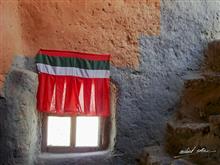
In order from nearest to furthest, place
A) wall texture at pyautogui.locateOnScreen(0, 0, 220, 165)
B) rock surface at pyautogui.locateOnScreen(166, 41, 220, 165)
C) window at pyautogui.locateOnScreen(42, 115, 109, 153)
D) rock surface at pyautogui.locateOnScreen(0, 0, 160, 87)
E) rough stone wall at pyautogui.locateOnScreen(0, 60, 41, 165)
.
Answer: rock surface at pyautogui.locateOnScreen(166, 41, 220, 165) → rough stone wall at pyautogui.locateOnScreen(0, 60, 41, 165) → rock surface at pyautogui.locateOnScreen(0, 0, 160, 87) → wall texture at pyautogui.locateOnScreen(0, 0, 220, 165) → window at pyautogui.locateOnScreen(42, 115, 109, 153)

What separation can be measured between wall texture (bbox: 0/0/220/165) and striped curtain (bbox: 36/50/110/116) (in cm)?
14

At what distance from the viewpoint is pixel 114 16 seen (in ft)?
15.8

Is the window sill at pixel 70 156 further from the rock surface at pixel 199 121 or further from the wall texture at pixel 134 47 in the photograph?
the rock surface at pixel 199 121

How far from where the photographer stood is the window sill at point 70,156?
4.59 metres

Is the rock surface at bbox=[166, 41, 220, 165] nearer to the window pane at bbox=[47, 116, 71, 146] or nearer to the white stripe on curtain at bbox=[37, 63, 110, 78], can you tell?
the white stripe on curtain at bbox=[37, 63, 110, 78]

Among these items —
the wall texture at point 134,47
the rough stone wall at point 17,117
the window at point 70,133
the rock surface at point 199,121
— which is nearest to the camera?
the rock surface at point 199,121

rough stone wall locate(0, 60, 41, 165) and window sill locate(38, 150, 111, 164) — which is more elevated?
rough stone wall locate(0, 60, 41, 165)

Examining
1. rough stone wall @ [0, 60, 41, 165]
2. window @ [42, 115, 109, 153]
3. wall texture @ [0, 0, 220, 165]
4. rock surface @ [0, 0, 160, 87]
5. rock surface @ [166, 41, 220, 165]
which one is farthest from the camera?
window @ [42, 115, 109, 153]

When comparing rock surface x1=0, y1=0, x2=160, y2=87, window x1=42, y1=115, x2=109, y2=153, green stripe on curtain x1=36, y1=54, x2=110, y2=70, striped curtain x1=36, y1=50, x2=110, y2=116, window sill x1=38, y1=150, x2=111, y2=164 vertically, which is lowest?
window sill x1=38, y1=150, x2=111, y2=164

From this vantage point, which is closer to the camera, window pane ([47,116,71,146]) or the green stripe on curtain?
the green stripe on curtain

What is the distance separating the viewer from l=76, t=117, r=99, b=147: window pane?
478cm

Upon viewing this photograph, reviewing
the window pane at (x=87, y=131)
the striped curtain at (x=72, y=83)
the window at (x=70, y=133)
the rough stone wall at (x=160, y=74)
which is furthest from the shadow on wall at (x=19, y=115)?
the rough stone wall at (x=160, y=74)

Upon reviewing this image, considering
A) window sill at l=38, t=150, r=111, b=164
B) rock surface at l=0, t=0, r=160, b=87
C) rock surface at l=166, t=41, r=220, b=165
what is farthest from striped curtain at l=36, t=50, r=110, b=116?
rock surface at l=166, t=41, r=220, b=165

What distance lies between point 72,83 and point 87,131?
27.9 inches
